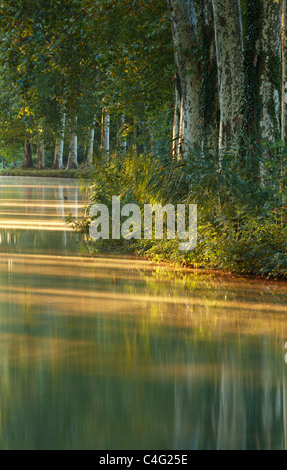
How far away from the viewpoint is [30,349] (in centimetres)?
743

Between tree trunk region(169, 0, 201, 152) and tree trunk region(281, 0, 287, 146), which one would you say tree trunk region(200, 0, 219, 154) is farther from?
tree trunk region(281, 0, 287, 146)

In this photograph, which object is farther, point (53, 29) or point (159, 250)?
point (53, 29)

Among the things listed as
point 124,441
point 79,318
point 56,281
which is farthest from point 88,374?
point 56,281

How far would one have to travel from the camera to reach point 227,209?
43.0 feet

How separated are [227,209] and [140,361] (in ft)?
20.9

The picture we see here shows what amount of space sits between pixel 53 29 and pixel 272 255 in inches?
622

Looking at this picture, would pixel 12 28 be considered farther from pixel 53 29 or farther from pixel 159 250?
pixel 159 250

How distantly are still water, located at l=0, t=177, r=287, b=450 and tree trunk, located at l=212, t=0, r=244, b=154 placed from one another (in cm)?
427

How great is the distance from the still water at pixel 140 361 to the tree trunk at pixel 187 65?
22.0 feet

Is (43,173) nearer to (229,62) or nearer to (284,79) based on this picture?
(229,62)

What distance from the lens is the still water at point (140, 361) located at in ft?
17.3

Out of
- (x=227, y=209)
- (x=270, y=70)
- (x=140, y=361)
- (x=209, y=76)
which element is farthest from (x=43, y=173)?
(x=140, y=361)

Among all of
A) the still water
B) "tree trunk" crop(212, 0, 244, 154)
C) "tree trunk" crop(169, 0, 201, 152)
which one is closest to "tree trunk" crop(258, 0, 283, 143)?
"tree trunk" crop(212, 0, 244, 154)

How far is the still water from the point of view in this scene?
5.26m
